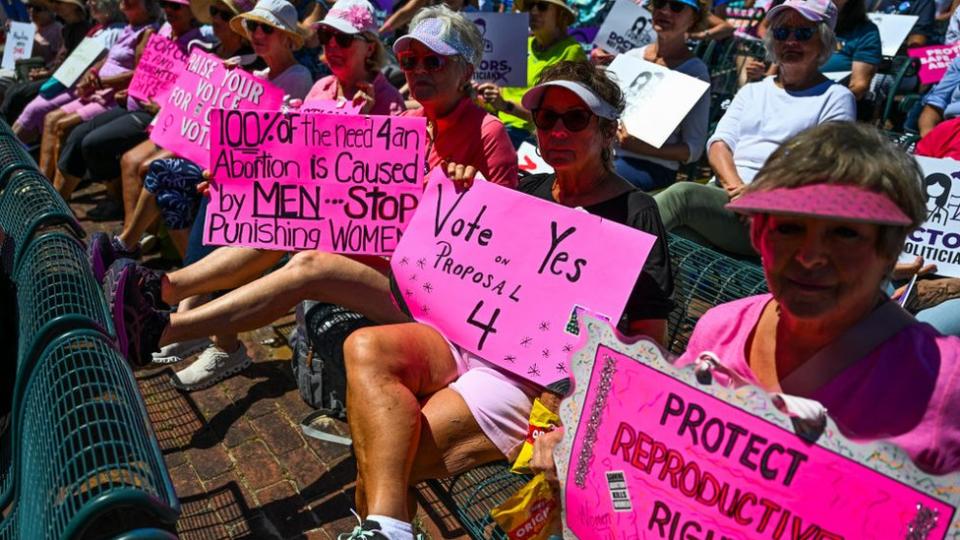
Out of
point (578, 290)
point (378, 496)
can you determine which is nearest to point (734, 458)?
point (578, 290)

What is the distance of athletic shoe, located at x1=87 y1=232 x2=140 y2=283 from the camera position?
3.37 metres

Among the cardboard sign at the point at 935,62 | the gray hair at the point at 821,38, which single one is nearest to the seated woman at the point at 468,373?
the gray hair at the point at 821,38

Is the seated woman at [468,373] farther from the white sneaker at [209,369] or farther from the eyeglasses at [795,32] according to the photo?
the white sneaker at [209,369]

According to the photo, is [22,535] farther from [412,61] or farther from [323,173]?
[412,61]

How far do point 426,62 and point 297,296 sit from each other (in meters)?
1.21

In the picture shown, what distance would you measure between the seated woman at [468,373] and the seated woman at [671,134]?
1660 mm

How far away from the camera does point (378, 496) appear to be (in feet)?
8.34

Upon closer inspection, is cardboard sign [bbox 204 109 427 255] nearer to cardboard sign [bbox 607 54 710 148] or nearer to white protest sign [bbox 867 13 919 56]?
cardboard sign [bbox 607 54 710 148]

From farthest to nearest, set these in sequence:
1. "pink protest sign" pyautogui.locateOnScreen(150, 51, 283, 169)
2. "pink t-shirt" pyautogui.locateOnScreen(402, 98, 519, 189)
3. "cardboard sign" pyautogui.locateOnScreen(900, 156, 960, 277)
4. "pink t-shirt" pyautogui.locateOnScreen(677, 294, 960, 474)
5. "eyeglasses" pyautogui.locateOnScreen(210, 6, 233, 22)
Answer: "eyeglasses" pyautogui.locateOnScreen(210, 6, 233, 22) < "pink protest sign" pyautogui.locateOnScreen(150, 51, 283, 169) < "pink t-shirt" pyautogui.locateOnScreen(402, 98, 519, 189) < "cardboard sign" pyautogui.locateOnScreen(900, 156, 960, 277) < "pink t-shirt" pyautogui.locateOnScreen(677, 294, 960, 474)

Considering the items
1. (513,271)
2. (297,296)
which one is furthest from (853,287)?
(297,296)

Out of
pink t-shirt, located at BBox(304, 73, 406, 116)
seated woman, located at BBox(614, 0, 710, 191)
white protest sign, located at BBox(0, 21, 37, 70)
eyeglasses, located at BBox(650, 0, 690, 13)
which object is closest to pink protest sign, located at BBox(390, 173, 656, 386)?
pink t-shirt, located at BBox(304, 73, 406, 116)

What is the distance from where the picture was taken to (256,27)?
499cm

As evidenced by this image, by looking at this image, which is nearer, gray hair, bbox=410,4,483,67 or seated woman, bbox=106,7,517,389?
seated woman, bbox=106,7,517,389

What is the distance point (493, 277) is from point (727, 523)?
1.30 meters
